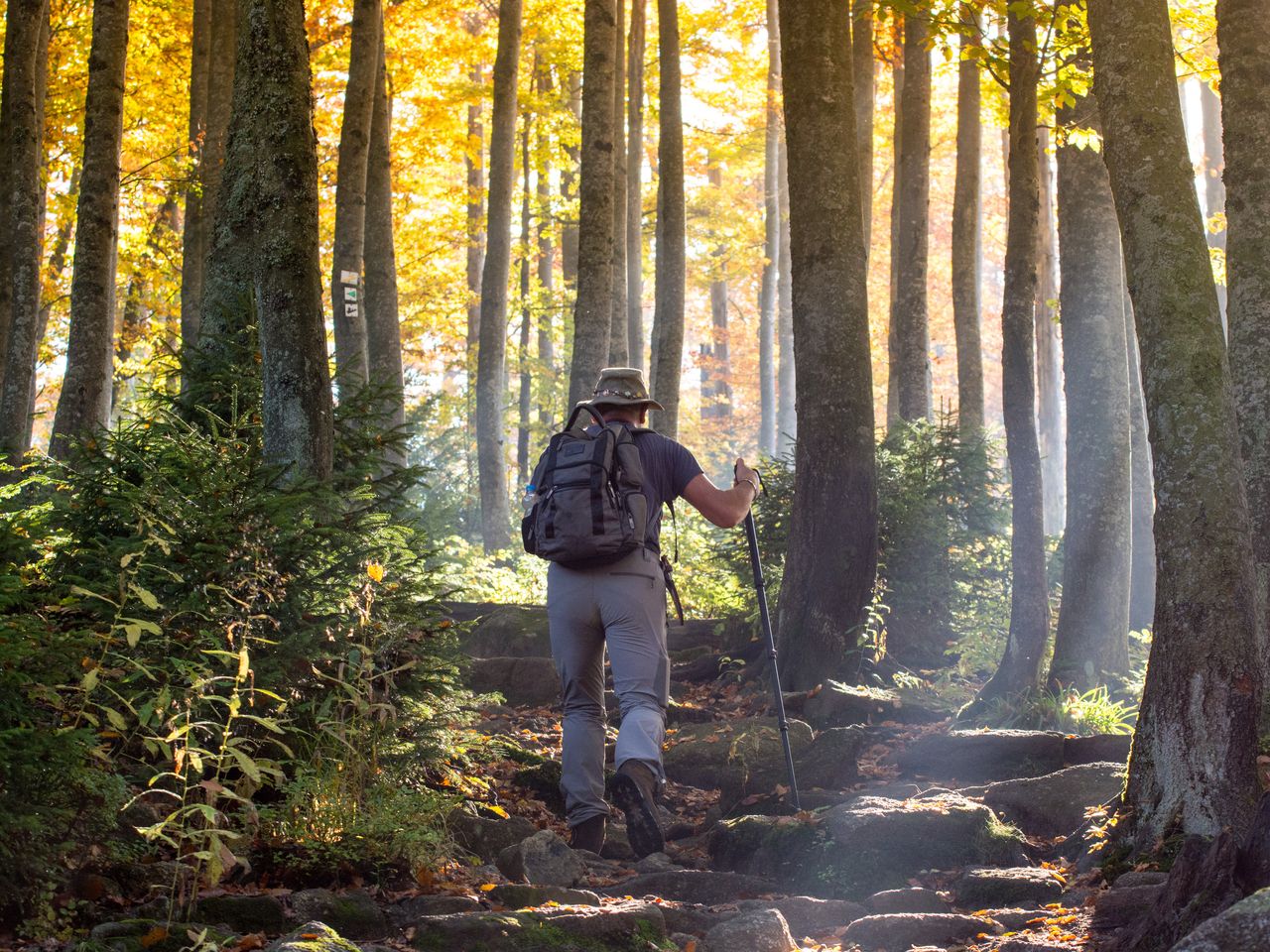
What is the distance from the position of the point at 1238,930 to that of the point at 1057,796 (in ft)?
11.5

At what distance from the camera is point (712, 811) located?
7.31 metres

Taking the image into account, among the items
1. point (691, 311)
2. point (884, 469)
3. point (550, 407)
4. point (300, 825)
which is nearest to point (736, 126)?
point (550, 407)

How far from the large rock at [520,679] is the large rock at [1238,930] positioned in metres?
7.50

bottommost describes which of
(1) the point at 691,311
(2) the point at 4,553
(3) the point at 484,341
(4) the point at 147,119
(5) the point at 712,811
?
(5) the point at 712,811

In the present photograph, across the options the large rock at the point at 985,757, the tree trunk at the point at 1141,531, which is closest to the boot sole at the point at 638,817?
the large rock at the point at 985,757

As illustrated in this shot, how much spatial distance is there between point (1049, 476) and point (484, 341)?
1490 centimetres

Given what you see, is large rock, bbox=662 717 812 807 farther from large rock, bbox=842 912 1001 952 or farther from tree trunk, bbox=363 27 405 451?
tree trunk, bbox=363 27 405 451

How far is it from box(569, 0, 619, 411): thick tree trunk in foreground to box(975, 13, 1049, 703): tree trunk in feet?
15.6

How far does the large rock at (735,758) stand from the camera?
766 cm

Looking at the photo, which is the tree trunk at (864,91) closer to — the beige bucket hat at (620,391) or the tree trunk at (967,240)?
the tree trunk at (967,240)

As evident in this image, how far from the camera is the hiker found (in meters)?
6.12

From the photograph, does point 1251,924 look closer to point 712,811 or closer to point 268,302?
point 712,811

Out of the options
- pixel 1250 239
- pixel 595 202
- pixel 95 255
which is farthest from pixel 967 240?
pixel 1250 239

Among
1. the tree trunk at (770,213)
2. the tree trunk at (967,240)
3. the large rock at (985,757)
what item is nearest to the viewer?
the large rock at (985,757)
